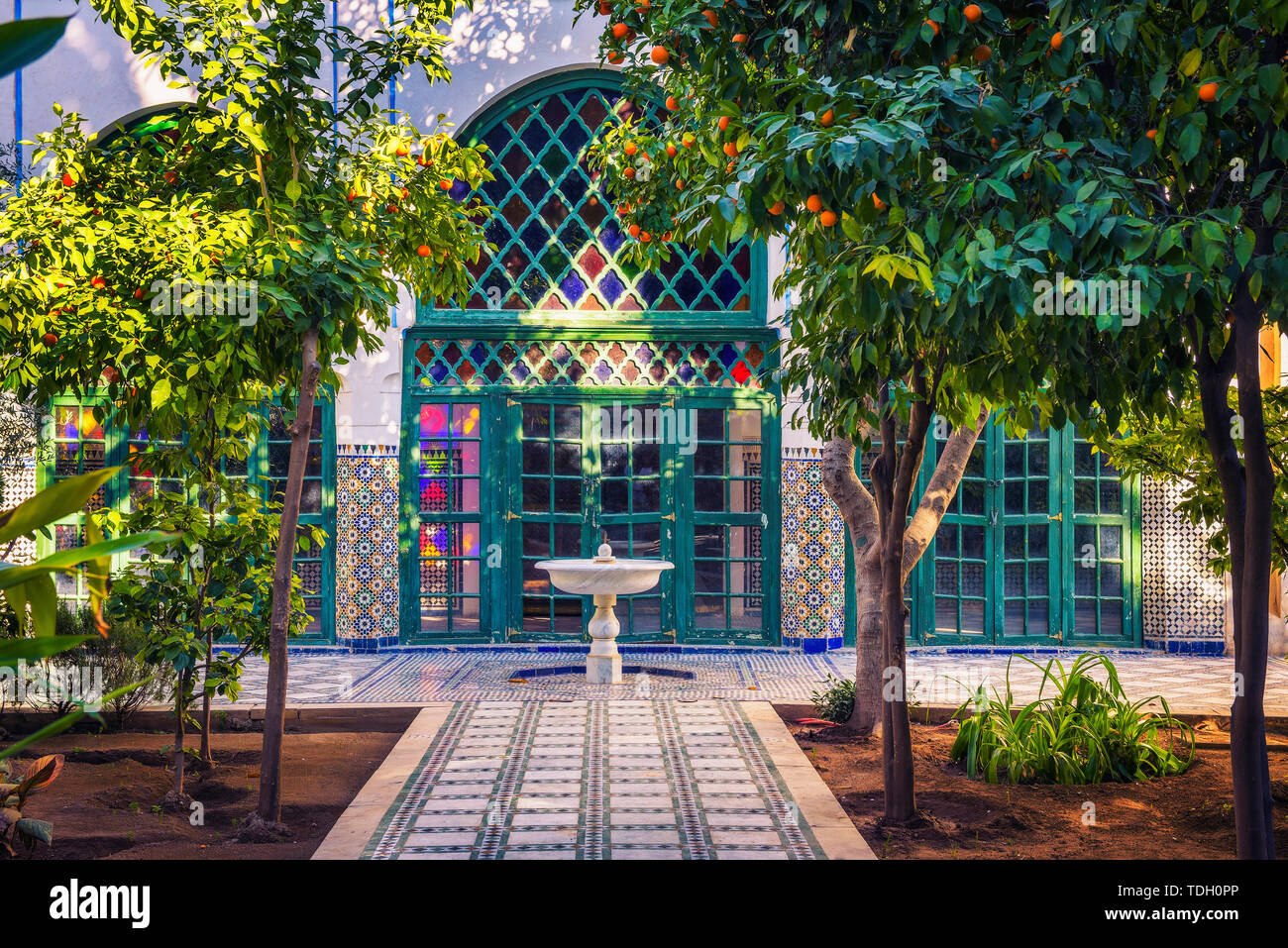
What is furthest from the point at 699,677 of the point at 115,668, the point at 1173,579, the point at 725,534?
the point at 1173,579

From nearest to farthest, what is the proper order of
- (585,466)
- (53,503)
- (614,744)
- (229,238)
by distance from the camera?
(53,503), (229,238), (614,744), (585,466)

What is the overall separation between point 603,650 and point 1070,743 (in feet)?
11.4

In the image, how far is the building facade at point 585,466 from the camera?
916 cm

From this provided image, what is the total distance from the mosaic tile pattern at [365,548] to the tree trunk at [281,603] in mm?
4648

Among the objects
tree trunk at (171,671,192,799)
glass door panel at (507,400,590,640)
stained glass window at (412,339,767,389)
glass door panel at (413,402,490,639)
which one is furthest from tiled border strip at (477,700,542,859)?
stained glass window at (412,339,767,389)

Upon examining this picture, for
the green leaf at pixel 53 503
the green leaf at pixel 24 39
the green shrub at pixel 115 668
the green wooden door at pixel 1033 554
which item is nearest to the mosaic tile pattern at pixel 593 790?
the green shrub at pixel 115 668

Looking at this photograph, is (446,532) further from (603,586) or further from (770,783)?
(770,783)

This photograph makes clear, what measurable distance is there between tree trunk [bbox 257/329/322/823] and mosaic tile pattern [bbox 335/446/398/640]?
15.3 ft

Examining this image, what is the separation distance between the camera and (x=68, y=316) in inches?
174

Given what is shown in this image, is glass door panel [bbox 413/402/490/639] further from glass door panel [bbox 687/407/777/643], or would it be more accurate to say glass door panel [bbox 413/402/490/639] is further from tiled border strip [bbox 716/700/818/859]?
tiled border strip [bbox 716/700/818/859]

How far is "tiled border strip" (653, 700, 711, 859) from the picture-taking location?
13.5ft

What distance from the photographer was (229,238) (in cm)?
399

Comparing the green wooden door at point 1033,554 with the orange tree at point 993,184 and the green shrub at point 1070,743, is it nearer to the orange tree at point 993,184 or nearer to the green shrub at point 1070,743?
the green shrub at point 1070,743
